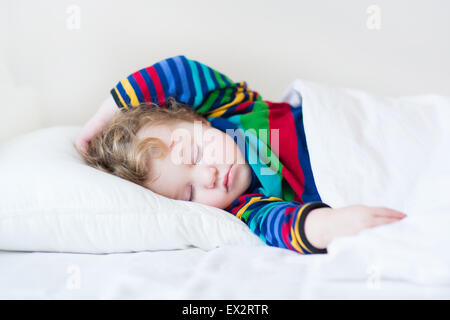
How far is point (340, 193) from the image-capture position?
33.7 inches

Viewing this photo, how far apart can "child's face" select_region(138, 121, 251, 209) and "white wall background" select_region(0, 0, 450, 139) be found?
0.48 meters

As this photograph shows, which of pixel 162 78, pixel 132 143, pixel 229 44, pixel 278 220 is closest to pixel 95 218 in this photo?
pixel 132 143

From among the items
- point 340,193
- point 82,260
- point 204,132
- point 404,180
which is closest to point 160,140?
point 204,132

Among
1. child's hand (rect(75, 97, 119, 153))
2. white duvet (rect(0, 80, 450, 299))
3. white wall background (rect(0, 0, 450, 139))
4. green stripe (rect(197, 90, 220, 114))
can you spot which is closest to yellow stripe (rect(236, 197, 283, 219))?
white duvet (rect(0, 80, 450, 299))

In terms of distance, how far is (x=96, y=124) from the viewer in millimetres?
1093

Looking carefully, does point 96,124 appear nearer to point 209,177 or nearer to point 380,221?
point 209,177

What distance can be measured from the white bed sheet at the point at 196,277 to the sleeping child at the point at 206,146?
0.11 meters

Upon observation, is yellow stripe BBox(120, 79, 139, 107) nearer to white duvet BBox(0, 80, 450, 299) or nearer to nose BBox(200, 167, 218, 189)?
nose BBox(200, 167, 218, 189)

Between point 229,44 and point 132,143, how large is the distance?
583mm

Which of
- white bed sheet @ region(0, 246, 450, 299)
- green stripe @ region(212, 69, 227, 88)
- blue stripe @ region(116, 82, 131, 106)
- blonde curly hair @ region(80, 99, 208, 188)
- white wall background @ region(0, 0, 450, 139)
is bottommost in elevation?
white bed sheet @ region(0, 246, 450, 299)

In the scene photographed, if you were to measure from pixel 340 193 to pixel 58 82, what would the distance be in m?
0.97

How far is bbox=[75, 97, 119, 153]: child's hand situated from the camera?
1.08 metres

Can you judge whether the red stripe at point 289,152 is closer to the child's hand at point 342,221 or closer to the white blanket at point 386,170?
the white blanket at point 386,170

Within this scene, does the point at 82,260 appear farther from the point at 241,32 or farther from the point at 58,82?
the point at 241,32
